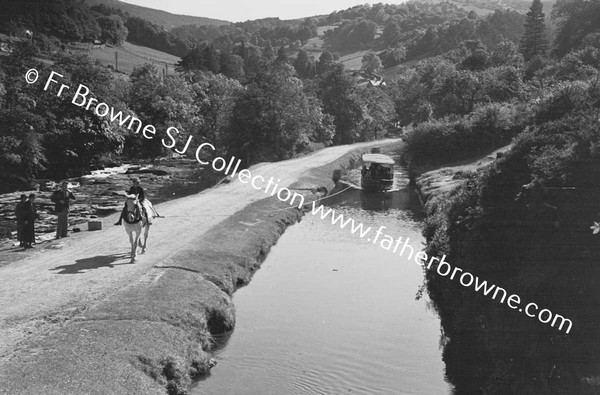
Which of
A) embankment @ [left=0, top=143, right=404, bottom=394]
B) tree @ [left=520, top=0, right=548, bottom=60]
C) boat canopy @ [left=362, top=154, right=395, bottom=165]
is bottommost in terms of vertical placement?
boat canopy @ [left=362, top=154, right=395, bottom=165]

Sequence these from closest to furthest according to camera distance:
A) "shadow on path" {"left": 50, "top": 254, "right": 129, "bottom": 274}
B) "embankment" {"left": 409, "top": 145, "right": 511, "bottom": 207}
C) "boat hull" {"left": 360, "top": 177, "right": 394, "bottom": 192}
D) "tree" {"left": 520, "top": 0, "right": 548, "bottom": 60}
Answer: "shadow on path" {"left": 50, "top": 254, "right": 129, "bottom": 274} → "embankment" {"left": 409, "top": 145, "right": 511, "bottom": 207} → "boat hull" {"left": 360, "top": 177, "right": 394, "bottom": 192} → "tree" {"left": 520, "top": 0, "right": 548, "bottom": 60}

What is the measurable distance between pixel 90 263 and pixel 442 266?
14717mm

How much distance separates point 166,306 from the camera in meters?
21.1

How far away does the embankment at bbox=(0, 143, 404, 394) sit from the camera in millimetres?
15219

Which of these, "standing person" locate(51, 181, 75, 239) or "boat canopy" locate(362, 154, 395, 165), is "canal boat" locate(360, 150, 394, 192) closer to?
"boat canopy" locate(362, 154, 395, 165)

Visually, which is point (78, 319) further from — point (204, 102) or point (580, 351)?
point (204, 102)

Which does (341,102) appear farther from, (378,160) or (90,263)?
(90,263)

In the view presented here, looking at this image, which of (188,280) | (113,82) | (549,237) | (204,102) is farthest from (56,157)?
(549,237)

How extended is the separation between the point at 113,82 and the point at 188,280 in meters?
65.0

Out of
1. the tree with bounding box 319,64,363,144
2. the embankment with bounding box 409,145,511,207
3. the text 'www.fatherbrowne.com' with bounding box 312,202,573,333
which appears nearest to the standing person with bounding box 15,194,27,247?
the text 'www.fatherbrowne.com' with bounding box 312,202,573,333

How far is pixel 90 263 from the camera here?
82.6 feet

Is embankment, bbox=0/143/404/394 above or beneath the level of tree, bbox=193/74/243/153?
above

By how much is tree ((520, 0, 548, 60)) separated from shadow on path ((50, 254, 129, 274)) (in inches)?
5035

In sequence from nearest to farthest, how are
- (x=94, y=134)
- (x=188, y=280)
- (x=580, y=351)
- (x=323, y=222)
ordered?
(x=580, y=351) → (x=188, y=280) → (x=323, y=222) → (x=94, y=134)
